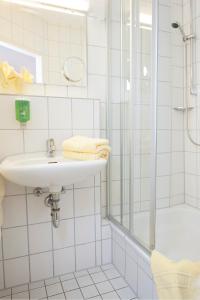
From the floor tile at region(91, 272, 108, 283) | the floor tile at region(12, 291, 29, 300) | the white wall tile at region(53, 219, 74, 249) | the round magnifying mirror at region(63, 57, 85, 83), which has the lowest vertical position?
the floor tile at region(12, 291, 29, 300)

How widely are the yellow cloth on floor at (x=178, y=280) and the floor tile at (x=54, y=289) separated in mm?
732

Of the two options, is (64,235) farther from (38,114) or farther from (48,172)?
(38,114)

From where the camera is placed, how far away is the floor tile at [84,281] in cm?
139

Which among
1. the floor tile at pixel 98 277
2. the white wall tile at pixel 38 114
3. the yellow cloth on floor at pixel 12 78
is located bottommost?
the floor tile at pixel 98 277

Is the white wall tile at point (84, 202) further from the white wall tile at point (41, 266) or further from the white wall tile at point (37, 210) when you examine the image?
the white wall tile at point (41, 266)

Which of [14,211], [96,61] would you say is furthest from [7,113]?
[96,61]

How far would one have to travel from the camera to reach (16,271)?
1.38 metres

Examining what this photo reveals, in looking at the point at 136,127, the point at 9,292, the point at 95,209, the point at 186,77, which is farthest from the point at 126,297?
the point at 186,77

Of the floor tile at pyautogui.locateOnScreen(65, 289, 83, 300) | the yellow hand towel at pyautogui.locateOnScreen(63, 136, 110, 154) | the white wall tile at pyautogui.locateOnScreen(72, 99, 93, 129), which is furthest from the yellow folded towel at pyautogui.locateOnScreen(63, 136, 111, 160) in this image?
the floor tile at pyautogui.locateOnScreen(65, 289, 83, 300)

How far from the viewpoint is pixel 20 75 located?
1332mm

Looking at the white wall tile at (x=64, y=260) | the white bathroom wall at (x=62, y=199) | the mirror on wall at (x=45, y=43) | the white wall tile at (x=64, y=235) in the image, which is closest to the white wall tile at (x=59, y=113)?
the white bathroom wall at (x=62, y=199)

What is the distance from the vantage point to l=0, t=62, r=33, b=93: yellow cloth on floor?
1303mm

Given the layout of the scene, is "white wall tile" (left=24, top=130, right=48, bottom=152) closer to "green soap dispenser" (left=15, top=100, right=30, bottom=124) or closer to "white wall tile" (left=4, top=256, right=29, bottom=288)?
"green soap dispenser" (left=15, top=100, right=30, bottom=124)

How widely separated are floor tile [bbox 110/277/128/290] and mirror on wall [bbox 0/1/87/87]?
1.27 m
